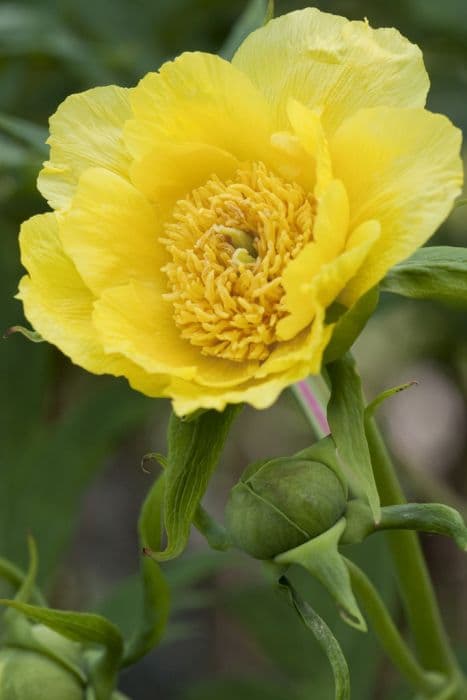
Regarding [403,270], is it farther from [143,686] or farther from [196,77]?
[143,686]

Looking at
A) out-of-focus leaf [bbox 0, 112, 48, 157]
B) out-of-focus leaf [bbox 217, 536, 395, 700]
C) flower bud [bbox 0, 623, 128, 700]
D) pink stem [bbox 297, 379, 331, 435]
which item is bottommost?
out-of-focus leaf [bbox 217, 536, 395, 700]

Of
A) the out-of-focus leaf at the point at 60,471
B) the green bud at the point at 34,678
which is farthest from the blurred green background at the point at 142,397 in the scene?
the green bud at the point at 34,678

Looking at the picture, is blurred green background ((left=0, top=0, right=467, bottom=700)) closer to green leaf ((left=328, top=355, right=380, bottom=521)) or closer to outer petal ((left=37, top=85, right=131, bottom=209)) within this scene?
outer petal ((left=37, top=85, right=131, bottom=209))

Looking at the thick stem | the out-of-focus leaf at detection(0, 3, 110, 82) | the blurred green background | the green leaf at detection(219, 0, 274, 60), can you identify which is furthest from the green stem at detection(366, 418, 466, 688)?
the out-of-focus leaf at detection(0, 3, 110, 82)

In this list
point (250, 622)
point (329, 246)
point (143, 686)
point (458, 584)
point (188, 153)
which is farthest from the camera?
point (143, 686)

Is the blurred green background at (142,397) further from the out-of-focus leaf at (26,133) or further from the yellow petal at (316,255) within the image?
the yellow petal at (316,255)

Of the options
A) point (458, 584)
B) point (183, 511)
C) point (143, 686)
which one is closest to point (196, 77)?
point (183, 511)
